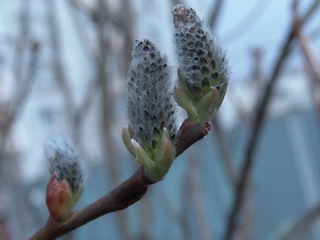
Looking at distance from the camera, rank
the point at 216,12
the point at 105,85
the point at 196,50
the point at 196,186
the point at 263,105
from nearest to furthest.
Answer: the point at 196,50, the point at 263,105, the point at 216,12, the point at 105,85, the point at 196,186

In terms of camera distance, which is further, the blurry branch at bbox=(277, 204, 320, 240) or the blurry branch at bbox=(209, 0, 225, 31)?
the blurry branch at bbox=(277, 204, 320, 240)

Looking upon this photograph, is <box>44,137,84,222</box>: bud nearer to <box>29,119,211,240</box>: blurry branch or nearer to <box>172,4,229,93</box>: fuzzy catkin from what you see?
<box>29,119,211,240</box>: blurry branch

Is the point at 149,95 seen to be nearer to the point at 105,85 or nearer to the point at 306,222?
the point at 105,85

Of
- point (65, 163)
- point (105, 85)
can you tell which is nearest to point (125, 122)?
point (65, 163)

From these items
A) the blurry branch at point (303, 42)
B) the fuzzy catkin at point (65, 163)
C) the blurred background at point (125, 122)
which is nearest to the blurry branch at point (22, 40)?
the blurred background at point (125, 122)

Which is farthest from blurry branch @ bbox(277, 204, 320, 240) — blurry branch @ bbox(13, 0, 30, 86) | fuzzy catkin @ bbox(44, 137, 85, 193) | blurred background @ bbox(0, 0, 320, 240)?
fuzzy catkin @ bbox(44, 137, 85, 193)

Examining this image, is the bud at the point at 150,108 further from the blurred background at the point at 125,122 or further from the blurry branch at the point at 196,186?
the blurry branch at the point at 196,186
